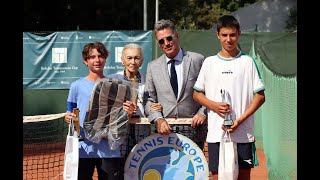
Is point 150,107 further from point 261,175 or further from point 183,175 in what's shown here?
point 261,175

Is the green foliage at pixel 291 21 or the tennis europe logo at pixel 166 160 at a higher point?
the green foliage at pixel 291 21

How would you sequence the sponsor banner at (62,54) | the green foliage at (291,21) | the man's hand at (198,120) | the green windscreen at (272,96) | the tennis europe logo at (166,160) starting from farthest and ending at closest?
1. the green foliage at (291,21)
2. the sponsor banner at (62,54)
3. the green windscreen at (272,96)
4. the tennis europe logo at (166,160)
5. the man's hand at (198,120)

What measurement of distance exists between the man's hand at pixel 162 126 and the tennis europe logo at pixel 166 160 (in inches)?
3.2

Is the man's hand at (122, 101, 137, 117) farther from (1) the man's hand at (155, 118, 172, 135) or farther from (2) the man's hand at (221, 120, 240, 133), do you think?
(2) the man's hand at (221, 120, 240, 133)

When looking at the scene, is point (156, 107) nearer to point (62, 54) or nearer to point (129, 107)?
point (129, 107)

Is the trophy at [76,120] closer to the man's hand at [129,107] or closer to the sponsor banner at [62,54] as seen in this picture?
the man's hand at [129,107]

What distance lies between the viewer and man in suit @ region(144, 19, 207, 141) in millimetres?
4344

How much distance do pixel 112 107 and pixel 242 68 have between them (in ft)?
3.18

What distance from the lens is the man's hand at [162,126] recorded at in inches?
171

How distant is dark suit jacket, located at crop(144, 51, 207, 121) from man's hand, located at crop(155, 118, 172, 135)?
Answer: 1.6 inches

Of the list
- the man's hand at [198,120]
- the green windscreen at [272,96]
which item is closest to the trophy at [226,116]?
the man's hand at [198,120]

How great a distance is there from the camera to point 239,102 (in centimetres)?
411

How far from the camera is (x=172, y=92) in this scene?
4.38m
